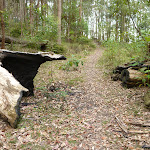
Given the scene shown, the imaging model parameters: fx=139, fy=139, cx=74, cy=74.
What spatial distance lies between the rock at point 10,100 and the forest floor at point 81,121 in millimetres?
363

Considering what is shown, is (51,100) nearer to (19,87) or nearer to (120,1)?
(19,87)

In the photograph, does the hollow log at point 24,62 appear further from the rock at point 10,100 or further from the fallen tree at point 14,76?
the rock at point 10,100

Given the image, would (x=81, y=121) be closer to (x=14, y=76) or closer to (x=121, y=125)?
(x=121, y=125)

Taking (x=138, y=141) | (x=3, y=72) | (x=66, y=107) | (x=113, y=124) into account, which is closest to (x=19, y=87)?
(x=3, y=72)

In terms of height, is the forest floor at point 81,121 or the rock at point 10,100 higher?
the rock at point 10,100

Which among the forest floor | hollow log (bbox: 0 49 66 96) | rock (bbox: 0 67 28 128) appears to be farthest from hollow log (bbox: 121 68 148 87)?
rock (bbox: 0 67 28 128)

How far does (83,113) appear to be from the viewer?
4.21 m

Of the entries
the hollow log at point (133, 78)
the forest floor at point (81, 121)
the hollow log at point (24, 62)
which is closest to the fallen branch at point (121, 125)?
the forest floor at point (81, 121)

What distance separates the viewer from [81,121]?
3.75m

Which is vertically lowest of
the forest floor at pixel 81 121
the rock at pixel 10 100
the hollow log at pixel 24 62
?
the forest floor at pixel 81 121

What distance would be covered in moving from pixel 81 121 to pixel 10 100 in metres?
1.87

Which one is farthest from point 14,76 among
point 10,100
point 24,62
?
point 10,100

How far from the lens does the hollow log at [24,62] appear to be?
4.71 m

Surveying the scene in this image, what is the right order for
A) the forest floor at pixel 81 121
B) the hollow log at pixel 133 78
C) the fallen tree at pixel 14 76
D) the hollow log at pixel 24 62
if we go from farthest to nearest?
the hollow log at pixel 133 78, the hollow log at pixel 24 62, the fallen tree at pixel 14 76, the forest floor at pixel 81 121
